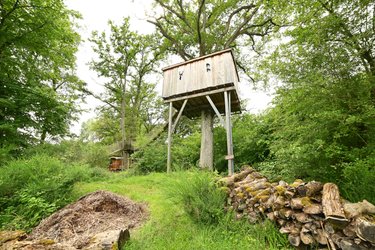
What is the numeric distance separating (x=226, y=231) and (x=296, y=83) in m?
2.94

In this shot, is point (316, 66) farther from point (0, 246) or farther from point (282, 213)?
point (0, 246)

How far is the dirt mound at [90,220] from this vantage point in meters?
2.80

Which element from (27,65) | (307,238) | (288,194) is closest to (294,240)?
(307,238)

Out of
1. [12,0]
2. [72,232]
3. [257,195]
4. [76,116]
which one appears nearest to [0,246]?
[72,232]

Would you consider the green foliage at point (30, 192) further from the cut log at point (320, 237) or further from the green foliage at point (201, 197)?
the cut log at point (320, 237)

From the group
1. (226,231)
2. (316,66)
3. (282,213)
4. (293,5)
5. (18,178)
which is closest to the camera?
(282,213)

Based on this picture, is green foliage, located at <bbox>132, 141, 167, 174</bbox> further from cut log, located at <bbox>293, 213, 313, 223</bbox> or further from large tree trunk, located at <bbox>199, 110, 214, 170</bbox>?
cut log, located at <bbox>293, 213, 313, 223</bbox>

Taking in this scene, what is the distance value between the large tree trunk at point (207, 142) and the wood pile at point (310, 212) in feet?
14.5

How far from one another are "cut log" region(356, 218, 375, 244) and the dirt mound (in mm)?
2719

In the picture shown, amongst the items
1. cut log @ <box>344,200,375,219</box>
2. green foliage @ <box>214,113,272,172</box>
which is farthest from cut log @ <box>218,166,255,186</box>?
green foliage @ <box>214,113,272,172</box>

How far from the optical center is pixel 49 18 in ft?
24.2

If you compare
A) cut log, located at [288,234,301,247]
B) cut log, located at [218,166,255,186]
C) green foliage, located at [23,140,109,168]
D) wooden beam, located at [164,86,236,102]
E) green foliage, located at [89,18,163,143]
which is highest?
green foliage, located at [89,18,163,143]

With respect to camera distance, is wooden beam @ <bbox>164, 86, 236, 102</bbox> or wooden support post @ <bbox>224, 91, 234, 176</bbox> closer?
wooden support post @ <bbox>224, 91, 234, 176</bbox>

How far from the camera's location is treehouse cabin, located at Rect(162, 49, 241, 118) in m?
7.03
